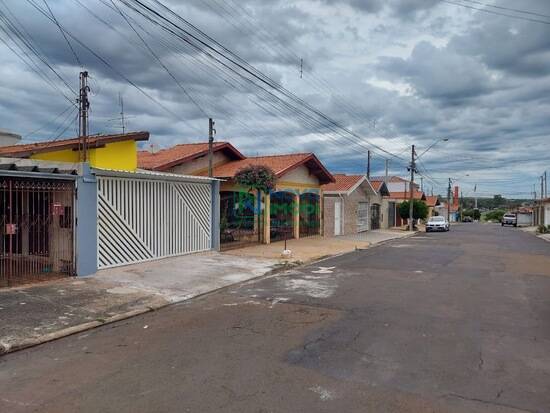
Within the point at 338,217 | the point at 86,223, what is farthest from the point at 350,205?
the point at 86,223

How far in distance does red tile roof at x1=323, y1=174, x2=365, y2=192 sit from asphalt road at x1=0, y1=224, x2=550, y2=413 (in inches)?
743

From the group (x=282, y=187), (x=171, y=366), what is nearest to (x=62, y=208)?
(x=171, y=366)

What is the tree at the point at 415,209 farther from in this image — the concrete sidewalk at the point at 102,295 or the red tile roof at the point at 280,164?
the concrete sidewalk at the point at 102,295

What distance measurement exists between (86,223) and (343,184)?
21.0 meters

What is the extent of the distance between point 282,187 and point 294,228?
2874 millimetres

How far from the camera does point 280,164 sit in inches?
919

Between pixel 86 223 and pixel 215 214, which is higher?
pixel 215 214

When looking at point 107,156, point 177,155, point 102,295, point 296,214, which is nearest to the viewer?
point 102,295

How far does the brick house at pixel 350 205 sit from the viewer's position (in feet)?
92.4

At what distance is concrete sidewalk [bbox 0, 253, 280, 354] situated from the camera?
7105mm

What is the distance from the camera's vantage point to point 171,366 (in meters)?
5.49

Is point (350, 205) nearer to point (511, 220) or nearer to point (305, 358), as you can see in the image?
point (305, 358)

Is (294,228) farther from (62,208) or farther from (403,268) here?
→ (62,208)

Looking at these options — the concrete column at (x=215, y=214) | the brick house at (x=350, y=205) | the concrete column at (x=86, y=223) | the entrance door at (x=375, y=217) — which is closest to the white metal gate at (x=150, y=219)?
the concrete column at (x=215, y=214)
